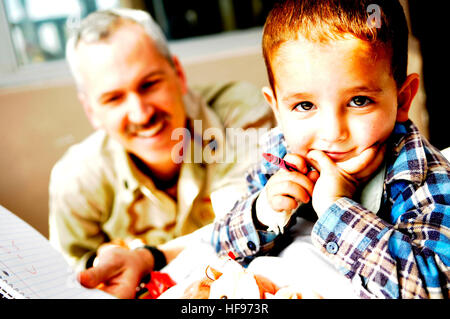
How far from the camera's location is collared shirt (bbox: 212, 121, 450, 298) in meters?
0.37

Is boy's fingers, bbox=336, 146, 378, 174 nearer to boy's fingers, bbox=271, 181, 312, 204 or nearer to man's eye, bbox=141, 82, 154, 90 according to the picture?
boy's fingers, bbox=271, 181, 312, 204

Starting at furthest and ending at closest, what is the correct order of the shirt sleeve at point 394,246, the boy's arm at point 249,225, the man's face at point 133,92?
the man's face at point 133,92, the boy's arm at point 249,225, the shirt sleeve at point 394,246

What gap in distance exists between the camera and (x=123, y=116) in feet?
2.12

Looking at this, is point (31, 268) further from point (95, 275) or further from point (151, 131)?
point (151, 131)

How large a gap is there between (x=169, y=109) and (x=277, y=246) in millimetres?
279

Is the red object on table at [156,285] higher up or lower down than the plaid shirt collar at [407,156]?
lower down

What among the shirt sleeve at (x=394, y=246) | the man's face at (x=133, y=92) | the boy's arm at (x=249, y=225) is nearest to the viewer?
the shirt sleeve at (x=394, y=246)

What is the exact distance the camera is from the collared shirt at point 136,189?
0.64m

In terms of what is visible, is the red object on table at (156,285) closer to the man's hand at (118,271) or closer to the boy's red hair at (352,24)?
the man's hand at (118,271)

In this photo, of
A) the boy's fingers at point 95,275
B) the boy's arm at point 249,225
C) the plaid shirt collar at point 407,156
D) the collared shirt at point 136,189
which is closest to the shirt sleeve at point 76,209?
the collared shirt at point 136,189

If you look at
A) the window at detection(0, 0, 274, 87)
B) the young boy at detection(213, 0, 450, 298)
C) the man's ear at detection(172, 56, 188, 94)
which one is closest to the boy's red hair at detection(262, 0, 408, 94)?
the young boy at detection(213, 0, 450, 298)

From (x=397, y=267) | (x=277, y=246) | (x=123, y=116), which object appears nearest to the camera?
(x=397, y=267)

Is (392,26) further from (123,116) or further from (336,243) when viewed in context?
(123,116)
